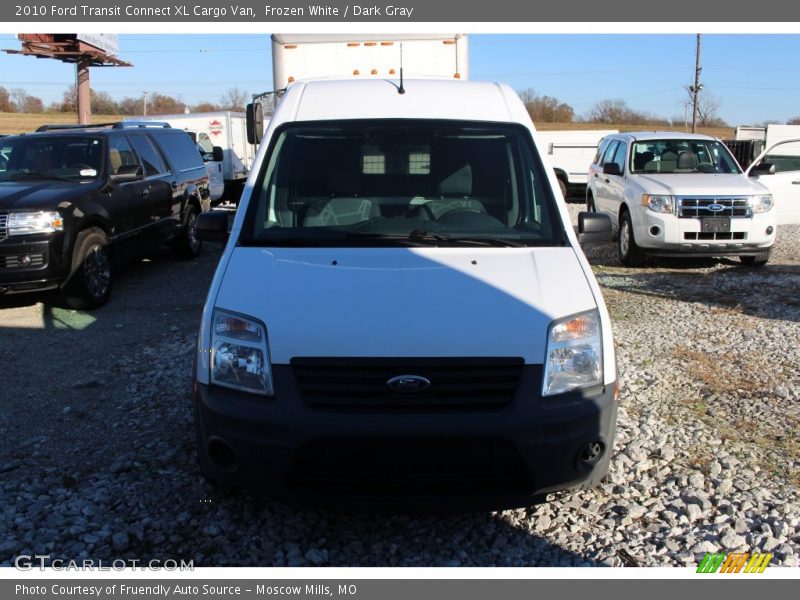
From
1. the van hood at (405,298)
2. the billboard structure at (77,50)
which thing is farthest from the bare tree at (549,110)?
the van hood at (405,298)

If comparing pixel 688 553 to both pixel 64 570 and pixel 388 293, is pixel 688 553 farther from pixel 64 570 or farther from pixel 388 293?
pixel 64 570

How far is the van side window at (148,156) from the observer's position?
975cm

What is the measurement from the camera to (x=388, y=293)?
3.24 meters

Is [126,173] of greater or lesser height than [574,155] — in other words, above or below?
below

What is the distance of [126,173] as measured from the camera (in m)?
8.71

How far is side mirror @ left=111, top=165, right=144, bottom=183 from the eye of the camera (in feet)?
28.3

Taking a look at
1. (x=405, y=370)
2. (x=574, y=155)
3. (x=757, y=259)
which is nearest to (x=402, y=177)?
(x=405, y=370)

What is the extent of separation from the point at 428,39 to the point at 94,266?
476 cm

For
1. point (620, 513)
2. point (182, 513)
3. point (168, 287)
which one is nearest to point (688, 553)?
point (620, 513)

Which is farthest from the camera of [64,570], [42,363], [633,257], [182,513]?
[633,257]

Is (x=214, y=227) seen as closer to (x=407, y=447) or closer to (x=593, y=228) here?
(x=407, y=447)

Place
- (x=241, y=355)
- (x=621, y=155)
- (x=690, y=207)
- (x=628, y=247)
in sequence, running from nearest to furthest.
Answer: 1. (x=241, y=355)
2. (x=690, y=207)
3. (x=628, y=247)
4. (x=621, y=155)

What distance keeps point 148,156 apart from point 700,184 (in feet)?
25.3

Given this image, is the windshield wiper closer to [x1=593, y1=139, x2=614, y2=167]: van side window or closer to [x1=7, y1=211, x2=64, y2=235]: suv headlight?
[x1=7, y1=211, x2=64, y2=235]: suv headlight
